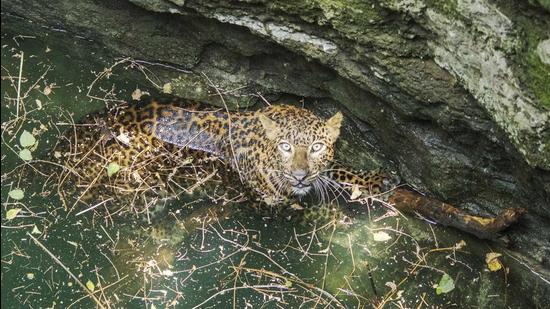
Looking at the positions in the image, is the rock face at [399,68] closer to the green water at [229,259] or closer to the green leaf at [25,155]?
the green water at [229,259]

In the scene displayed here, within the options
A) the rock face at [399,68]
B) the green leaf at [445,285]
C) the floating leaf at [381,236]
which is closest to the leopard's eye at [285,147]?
the rock face at [399,68]

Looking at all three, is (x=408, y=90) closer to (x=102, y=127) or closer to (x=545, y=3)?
(x=545, y=3)

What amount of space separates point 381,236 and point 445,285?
74 centimetres

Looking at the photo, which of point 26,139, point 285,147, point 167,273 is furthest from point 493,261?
point 26,139

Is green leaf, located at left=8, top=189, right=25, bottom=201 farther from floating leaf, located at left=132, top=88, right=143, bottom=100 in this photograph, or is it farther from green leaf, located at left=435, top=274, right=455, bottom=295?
green leaf, located at left=435, top=274, right=455, bottom=295

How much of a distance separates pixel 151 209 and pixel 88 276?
883 millimetres

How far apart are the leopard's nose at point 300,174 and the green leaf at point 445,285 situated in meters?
1.54

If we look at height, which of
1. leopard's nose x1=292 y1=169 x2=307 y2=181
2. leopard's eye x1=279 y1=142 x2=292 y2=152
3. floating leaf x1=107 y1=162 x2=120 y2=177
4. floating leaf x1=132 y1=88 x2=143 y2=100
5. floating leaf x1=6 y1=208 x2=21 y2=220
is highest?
leopard's eye x1=279 y1=142 x2=292 y2=152

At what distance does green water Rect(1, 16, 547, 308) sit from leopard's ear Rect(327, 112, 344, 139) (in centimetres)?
71

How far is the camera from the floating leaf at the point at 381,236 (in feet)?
21.8

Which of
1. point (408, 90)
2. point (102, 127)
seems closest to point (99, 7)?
point (102, 127)

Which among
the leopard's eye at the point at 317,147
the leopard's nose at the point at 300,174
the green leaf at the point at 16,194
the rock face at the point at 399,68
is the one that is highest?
the rock face at the point at 399,68

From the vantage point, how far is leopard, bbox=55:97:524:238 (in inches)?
264

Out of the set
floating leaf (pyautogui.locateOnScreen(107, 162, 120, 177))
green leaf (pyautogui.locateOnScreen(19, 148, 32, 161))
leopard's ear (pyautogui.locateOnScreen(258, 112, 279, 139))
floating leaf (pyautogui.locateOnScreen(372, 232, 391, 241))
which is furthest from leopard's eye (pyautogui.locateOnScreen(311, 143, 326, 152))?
green leaf (pyautogui.locateOnScreen(19, 148, 32, 161))
